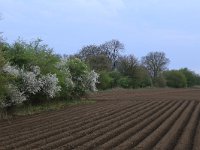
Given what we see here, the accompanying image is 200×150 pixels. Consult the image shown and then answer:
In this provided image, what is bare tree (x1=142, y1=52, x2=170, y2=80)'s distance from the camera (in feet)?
483

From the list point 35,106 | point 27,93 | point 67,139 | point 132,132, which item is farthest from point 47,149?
point 35,106

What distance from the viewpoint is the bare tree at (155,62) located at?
147 metres

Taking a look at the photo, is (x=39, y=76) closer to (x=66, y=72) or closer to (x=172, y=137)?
(x=66, y=72)

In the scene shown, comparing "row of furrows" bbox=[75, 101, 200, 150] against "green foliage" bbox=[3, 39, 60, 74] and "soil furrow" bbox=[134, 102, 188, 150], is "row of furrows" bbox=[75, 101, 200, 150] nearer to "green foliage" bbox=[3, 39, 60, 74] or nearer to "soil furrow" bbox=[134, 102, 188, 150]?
"soil furrow" bbox=[134, 102, 188, 150]

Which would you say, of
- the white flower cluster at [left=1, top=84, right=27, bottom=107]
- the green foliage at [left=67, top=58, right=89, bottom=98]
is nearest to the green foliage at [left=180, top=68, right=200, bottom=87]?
the green foliage at [left=67, top=58, right=89, bottom=98]

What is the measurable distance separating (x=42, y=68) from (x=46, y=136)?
20364 mm

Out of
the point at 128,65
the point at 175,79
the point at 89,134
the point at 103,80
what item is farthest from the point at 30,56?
the point at 175,79

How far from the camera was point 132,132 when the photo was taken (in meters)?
20.7

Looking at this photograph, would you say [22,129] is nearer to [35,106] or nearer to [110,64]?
[35,106]

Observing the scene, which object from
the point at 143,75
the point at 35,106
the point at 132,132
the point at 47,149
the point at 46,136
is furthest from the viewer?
the point at 143,75

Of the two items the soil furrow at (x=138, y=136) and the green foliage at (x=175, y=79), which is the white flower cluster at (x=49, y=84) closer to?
the soil furrow at (x=138, y=136)

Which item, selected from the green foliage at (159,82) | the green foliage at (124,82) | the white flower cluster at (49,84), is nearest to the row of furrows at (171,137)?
the white flower cluster at (49,84)

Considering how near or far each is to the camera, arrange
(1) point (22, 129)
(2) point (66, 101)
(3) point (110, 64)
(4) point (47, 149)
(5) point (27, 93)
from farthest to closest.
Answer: (3) point (110, 64) → (2) point (66, 101) → (5) point (27, 93) → (1) point (22, 129) → (4) point (47, 149)

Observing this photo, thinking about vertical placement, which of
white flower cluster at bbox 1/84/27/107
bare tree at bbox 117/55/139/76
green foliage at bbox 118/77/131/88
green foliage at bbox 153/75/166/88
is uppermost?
bare tree at bbox 117/55/139/76
